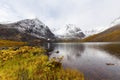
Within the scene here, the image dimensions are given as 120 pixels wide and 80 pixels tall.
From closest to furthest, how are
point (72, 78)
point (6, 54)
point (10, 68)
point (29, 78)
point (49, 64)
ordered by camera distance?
point (29, 78) < point (72, 78) < point (49, 64) < point (10, 68) < point (6, 54)

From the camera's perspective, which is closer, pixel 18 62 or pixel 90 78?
pixel 90 78

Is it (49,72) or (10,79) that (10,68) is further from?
(49,72)

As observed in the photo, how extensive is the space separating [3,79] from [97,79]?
13491 mm

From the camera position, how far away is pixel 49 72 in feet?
70.0

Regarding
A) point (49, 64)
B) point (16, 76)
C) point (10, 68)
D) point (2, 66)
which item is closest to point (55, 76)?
point (49, 64)

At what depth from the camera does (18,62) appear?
29.4 metres

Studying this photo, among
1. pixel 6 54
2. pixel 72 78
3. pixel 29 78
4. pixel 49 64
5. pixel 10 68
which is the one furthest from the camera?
pixel 6 54

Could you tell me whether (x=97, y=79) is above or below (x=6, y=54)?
below

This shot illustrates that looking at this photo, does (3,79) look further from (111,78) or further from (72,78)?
(111,78)

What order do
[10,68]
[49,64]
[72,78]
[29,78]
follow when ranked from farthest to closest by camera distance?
[10,68]
[49,64]
[72,78]
[29,78]

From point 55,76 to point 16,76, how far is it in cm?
503

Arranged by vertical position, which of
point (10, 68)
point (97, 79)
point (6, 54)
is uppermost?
point (6, 54)

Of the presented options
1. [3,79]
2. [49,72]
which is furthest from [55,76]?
[3,79]

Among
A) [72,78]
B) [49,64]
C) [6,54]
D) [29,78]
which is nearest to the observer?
[29,78]
